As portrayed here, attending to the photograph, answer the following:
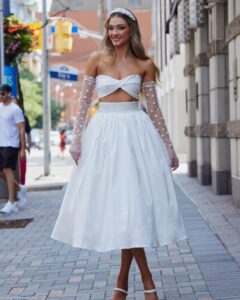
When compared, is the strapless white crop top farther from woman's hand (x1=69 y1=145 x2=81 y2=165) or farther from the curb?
the curb

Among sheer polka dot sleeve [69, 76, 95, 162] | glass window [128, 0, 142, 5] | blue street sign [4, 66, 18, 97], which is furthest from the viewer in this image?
glass window [128, 0, 142, 5]

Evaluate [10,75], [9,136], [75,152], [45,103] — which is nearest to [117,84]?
[75,152]

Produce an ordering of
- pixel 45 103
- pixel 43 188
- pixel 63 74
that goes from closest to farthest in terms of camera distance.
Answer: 1. pixel 43 188
2. pixel 45 103
3. pixel 63 74

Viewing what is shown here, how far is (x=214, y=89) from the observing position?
41.0ft

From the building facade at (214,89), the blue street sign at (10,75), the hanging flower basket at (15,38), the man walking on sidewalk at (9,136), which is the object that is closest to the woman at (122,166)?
the building facade at (214,89)

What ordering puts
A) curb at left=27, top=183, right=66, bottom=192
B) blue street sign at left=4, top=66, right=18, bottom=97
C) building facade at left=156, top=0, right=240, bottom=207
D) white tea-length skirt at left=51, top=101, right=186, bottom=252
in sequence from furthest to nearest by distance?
curb at left=27, top=183, right=66, bottom=192 → blue street sign at left=4, top=66, right=18, bottom=97 → building facade at left=156, top=0, right=240, bottom=207 → white tea-length skirt at left=51, top=101, right=186, bottom=252

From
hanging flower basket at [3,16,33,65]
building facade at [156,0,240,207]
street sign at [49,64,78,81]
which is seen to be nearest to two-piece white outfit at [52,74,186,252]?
building facade at [156,0,240,207]

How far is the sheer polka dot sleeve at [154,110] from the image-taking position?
4.91m

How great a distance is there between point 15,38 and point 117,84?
9244mm

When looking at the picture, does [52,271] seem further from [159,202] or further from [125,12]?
[125,12]

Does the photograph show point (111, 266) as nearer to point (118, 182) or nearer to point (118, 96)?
point (118, 182)

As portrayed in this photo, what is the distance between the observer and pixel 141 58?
4883mm

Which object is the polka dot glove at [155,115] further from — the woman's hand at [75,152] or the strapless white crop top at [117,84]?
the woman's hand at [75,152]

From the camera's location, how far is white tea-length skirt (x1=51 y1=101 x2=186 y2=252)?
15.1 feet
